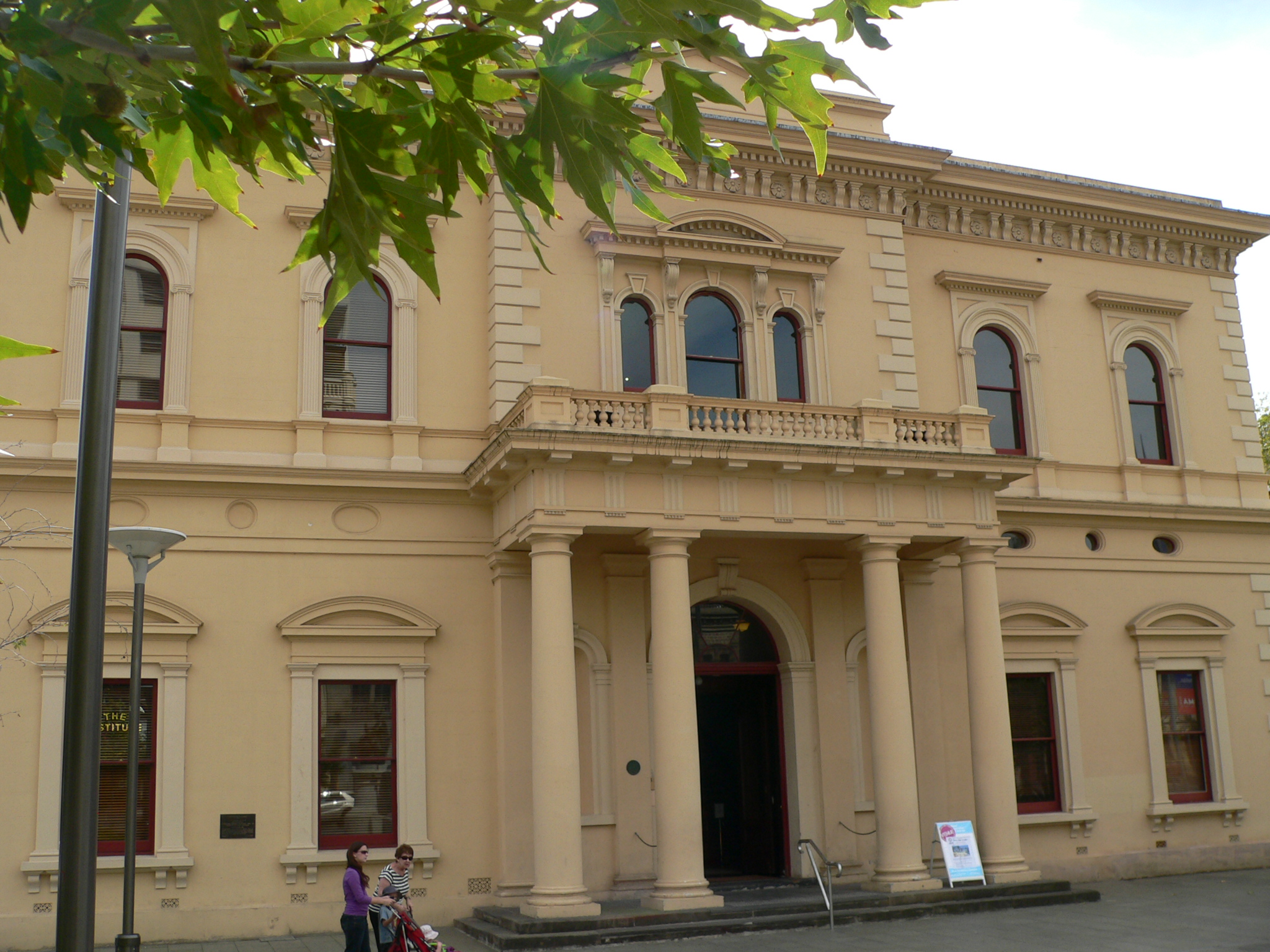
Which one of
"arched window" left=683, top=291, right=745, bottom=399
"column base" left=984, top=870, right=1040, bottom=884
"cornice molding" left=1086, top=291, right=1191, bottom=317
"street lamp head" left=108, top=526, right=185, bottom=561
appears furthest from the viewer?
"cornice molding" left=1086, top=291, right=1191, bottom=317

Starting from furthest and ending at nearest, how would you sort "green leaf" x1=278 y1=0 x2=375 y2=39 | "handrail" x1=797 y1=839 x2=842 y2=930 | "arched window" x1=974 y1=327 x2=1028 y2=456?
"arched window" x1=974 y1=327 x2=1028 y2=456
"handrail" x1=797 y1=839 x2=842 y2=930
"green leaf" x1=278 y1=0 x2=375 y2=39

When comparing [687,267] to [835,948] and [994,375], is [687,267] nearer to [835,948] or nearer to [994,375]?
[994,375]

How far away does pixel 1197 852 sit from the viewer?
2052 cm

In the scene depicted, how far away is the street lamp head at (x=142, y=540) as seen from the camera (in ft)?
37.4

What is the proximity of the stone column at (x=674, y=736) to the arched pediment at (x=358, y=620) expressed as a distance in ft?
11.4

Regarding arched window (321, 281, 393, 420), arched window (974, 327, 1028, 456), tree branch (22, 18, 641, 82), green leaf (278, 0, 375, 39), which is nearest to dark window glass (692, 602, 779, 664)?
arched window (974, 327, 1028, 456)

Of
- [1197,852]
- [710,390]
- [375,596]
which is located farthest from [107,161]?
[1197,852]

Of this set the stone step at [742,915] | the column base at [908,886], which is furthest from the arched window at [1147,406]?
the column base at [908,886]

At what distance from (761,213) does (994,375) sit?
5316mm

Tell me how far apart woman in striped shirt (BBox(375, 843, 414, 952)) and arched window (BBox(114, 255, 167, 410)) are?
7768 mm

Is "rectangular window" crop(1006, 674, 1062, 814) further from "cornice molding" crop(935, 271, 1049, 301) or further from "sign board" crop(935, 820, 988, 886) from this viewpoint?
"cornice molding" crop(935, 271, 1049, 301)

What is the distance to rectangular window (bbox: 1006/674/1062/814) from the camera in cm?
2000

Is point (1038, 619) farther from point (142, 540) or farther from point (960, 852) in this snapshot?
point (142, 540)

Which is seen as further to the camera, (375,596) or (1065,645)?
(1065,645)
